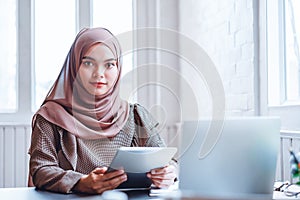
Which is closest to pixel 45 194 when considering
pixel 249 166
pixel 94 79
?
pixel 94 79

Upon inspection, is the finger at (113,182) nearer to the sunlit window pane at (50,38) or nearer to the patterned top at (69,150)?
the patterned top at (69,150)

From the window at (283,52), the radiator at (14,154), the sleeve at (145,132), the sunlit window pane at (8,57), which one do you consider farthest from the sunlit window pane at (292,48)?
the sunlit window pane at (8,57)

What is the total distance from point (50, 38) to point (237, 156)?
236 centimetres

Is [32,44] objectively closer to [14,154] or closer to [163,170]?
[14,154]

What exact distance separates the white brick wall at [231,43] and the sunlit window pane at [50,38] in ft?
3.20

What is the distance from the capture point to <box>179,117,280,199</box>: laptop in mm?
1110

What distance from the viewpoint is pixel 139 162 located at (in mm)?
1343

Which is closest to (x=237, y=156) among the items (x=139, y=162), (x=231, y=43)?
(x=139, y=162)

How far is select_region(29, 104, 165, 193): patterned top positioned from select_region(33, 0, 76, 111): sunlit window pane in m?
1.47

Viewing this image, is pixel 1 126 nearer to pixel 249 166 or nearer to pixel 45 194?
pixel 45 194

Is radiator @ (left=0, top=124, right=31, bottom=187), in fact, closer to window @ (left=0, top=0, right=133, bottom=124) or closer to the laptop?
window @ (left=0, top=0, right=133, bottom=124)

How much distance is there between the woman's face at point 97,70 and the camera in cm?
180

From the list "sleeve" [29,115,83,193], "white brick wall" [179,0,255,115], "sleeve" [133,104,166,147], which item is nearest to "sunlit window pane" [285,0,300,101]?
"white brick wall" [179,0,255,115]

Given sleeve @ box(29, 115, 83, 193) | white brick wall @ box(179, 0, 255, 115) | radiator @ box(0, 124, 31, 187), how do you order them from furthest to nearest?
radiator @ box(0, 124, 31, 187)
white brick wall @ box(179, 0, 255, 115)
sleeve @ box(29, 115, 83, 193)
